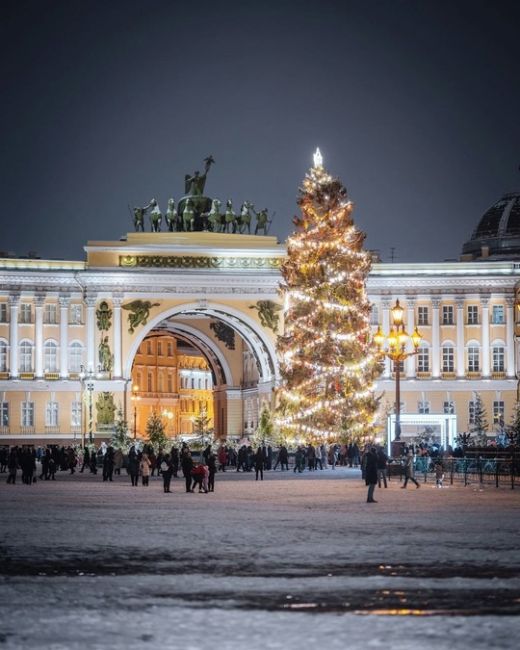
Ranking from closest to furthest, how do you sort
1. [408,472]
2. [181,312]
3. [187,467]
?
[187,467] → [408,472] → [181,312]

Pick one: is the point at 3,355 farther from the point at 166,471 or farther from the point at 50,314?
the point at 166,471

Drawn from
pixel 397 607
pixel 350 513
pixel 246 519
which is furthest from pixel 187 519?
pixel 397 607

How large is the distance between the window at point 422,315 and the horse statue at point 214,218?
43.6ft

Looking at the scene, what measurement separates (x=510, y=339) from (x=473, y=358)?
2.51 metres

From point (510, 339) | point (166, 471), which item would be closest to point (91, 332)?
point (510, 339)

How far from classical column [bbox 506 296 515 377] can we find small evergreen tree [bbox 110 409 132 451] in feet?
78.2

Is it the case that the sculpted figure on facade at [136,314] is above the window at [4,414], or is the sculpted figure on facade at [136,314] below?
above

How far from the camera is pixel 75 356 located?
86500mm

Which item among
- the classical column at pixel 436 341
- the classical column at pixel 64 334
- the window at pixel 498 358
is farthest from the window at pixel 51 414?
the window at pixel 498 358

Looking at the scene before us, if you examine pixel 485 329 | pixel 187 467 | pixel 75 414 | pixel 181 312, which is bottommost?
pixel 187 467

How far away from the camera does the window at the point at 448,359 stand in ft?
295

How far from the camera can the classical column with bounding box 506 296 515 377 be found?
89.1 metres

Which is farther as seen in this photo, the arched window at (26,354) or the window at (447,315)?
the window at (447,315)

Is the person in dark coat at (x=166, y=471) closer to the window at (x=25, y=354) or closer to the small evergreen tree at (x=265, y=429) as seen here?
the small evergreen tree at (x=265, y=429)
